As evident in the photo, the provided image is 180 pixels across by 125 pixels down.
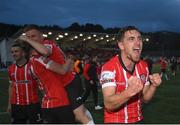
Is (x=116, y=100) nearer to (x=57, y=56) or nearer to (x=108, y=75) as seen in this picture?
(x=108, y=75)

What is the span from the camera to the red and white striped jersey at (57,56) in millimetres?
6168

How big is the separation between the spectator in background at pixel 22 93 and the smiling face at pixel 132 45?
12.1 ft

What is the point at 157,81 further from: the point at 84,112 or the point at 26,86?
the point at 26,86

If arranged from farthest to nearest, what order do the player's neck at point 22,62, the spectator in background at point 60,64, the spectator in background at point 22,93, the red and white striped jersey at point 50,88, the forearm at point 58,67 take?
the player's neck at point 22,62, the spectator in background at point 22,93, the red and white striped jersey at point 50,88, the forearm at point 58,67, the spectator in background at point 60,64

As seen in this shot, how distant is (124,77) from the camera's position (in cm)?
471

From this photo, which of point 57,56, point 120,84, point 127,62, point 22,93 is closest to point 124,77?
point 120,84

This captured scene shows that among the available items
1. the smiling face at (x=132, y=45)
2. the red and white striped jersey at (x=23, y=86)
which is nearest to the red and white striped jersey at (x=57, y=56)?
the smiling face at (x=132, y=45)

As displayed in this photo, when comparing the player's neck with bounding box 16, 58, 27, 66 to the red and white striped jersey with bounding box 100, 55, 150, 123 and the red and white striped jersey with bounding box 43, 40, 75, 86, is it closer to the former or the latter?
the red and white striped jersey with bounding box 43, 40, 75, 86

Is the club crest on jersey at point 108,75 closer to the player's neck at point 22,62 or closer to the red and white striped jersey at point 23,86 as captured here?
the red and white striped jersey at point 23,86

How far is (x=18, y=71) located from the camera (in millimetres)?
8250

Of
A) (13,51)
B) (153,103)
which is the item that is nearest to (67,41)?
(153,103)

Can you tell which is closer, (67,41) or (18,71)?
(18,71)

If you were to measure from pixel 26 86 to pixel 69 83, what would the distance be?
1.83 metres

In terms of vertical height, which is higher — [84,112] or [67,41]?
[67,41]
